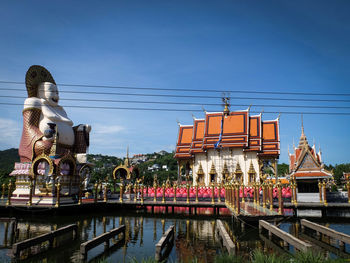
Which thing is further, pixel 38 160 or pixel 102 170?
pixel 102 170

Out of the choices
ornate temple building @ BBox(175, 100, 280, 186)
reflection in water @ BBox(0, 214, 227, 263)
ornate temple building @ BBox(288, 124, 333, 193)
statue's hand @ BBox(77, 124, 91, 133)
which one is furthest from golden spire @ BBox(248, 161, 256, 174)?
statue's hand @ BBox(77, 124, 91, 133)

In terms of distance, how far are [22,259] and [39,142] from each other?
52.4ft

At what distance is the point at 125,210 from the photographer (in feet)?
72.7

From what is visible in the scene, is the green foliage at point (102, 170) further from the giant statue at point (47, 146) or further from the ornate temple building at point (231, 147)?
the ornate temple building at point (231, 147)

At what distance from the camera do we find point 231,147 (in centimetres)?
3166

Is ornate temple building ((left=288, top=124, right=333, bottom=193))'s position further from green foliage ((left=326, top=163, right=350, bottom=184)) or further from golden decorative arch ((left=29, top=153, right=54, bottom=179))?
green foliage ((left=326, top=163, right=350, bottom=184))

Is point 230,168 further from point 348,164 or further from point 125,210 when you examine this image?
point 348,164

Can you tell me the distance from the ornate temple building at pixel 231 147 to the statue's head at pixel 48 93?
1552 centimetres

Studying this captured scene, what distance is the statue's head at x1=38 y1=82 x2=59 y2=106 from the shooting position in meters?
26.2

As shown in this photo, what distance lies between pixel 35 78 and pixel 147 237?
21.0m

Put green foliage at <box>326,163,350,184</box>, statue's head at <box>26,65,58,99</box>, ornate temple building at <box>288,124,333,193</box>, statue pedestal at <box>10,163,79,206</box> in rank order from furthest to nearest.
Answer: green foliage at <box>326,163,350,184</box> → statue's head at <box>26,65,58,99</box> → ornate temple building at <box>288,124,333,193</box> → statue pedestal at <box>10,163,79,206</box>

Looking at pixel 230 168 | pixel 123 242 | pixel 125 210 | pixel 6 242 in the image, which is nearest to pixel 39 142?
pixel 125 210

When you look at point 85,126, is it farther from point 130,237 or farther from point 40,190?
point 130,237

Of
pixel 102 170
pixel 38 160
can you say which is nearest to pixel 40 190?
pixel 38 160
